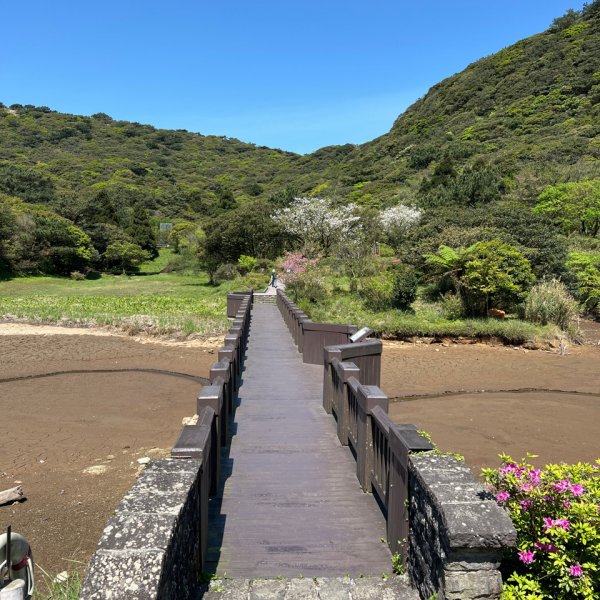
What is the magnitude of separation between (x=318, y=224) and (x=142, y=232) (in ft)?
95.0

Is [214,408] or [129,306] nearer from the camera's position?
[214,408]

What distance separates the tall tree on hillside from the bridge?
53305 millimetres

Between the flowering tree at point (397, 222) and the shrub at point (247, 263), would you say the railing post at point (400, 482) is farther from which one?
the shrub at point (247, 263)

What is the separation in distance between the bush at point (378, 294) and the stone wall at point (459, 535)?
18004mm

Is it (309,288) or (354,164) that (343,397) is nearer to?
(309,288)

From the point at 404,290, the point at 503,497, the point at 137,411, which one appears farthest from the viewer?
the point at 404,290

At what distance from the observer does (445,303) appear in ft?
67.3

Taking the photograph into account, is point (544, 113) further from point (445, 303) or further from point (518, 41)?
point (445, 303)

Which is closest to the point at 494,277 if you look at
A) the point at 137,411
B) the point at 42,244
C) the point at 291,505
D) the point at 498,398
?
the point at 498,398

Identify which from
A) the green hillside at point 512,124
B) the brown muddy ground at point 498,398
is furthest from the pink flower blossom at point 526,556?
the green hillside at point 512,124

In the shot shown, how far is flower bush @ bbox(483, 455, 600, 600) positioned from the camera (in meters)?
2.58

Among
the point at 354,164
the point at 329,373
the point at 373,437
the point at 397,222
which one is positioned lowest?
the point at 329,373

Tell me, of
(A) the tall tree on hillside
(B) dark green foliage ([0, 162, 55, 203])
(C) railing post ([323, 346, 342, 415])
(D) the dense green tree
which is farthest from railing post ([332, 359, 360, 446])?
(B) dark green foliage ([0, 162, 55, 203])

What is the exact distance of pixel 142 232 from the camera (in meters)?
56.7
